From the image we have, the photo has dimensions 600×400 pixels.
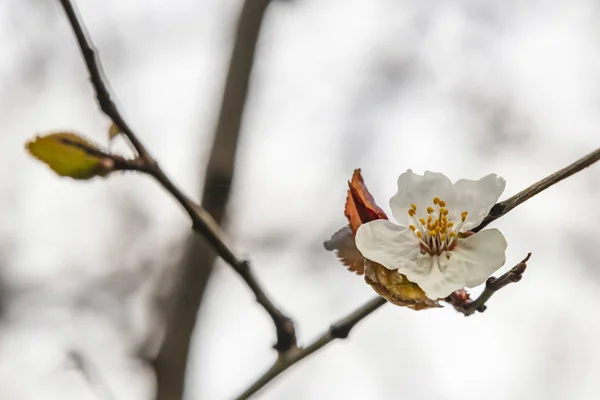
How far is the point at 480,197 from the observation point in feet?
1.17

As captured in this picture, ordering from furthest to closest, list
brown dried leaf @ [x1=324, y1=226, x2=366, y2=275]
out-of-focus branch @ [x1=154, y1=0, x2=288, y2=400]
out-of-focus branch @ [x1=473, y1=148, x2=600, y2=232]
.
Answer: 1. out-of-focus branch @ [x1=154, y1=0, x2=288, y2=400]
2. brown dried leaf @ [x1=324, y1=226, x2=366, y2=275]
3. out-of-focus branch @ [x1=473, y1=148, x2=600, y2=232]

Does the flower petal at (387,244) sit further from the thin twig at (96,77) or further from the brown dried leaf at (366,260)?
the thin twig at (96,77)

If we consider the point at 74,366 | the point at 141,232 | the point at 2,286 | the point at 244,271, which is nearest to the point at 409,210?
the point at 244,271

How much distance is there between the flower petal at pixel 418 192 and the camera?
1.28 ft

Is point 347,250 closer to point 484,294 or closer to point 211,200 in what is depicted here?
point 484,294

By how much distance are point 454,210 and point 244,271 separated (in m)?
0.16

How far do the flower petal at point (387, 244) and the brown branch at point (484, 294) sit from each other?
0.13 ft

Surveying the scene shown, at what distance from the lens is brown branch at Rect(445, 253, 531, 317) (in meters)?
0.32

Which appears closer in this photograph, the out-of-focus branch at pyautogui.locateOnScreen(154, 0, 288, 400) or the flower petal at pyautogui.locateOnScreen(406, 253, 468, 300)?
the flower petal at pyautogui.locateOnScreen(406, 253, 468, 300)

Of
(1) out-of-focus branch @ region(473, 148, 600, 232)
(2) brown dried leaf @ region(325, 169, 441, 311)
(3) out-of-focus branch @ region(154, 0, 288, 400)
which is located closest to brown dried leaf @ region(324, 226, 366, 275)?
(2) brown dried leaf @ region(325, 169, 441, 311)

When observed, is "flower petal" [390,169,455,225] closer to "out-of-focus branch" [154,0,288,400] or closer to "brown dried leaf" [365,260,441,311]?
"brown dried leaf" [365,260,441,311]

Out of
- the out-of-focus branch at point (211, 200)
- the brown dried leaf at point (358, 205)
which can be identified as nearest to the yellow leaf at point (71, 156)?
the brown dried leaf at point (358, 205)

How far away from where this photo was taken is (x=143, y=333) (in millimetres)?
1309

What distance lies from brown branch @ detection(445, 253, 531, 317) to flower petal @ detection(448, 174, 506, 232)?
0.13ft
